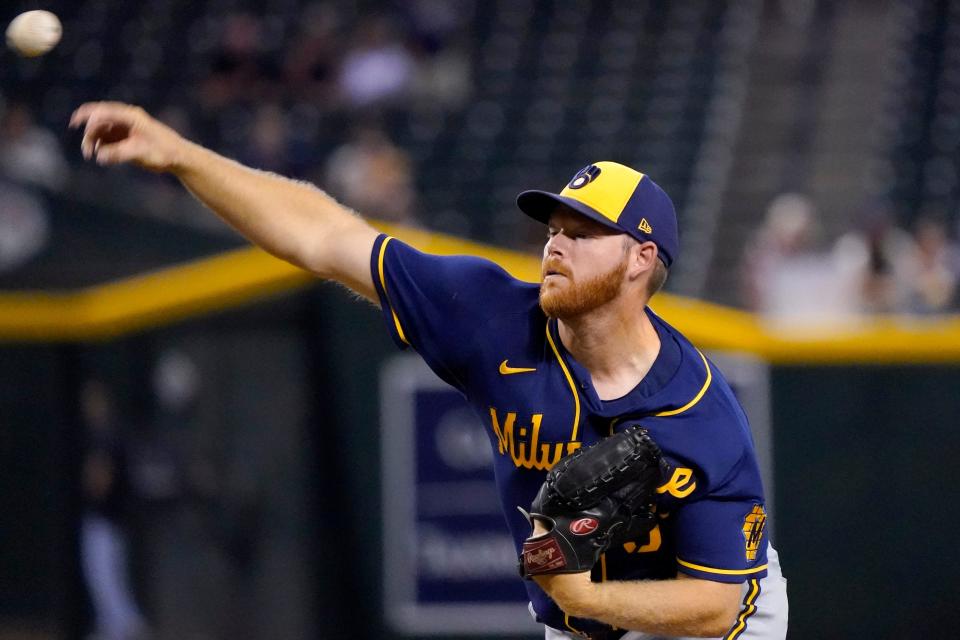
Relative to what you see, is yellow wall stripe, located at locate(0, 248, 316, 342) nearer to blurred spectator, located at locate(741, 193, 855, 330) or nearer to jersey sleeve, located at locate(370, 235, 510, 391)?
blurred spectator, located at locate(741, 193, 855, 330)

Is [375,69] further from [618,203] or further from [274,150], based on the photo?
[618,203]

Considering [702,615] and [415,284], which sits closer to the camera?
[702,615]

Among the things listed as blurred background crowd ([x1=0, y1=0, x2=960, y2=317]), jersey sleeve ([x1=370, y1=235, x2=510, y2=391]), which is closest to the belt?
jersey sleeve ([x1=370, y1=235, x2=510, y2=391])

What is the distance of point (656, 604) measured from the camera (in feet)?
11.0

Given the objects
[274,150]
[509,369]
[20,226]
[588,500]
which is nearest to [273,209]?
[509,369]

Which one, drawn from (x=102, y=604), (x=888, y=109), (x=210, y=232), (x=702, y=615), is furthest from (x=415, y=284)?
(x=888, y=109)

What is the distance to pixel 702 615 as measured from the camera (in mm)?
3387

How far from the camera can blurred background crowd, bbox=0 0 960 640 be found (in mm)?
8711

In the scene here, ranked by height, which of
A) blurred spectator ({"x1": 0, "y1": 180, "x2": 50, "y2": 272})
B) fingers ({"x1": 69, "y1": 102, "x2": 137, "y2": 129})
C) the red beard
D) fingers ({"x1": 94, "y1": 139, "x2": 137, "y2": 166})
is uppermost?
blurred spectator ({"x1": 0, "y1": 180, "x2": 50, "y2": 272})

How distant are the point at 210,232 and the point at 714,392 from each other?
559cm

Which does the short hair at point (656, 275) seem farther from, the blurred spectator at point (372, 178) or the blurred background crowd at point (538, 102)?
the blurred background crowd at point (538, 102)

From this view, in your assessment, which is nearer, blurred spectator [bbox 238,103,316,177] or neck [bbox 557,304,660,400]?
neck [bbox 557,304,660,400]

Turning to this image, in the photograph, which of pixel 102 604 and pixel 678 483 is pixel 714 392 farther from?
pixel 102 604

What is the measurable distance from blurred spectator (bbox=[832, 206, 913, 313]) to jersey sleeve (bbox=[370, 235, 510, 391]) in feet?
14.2
